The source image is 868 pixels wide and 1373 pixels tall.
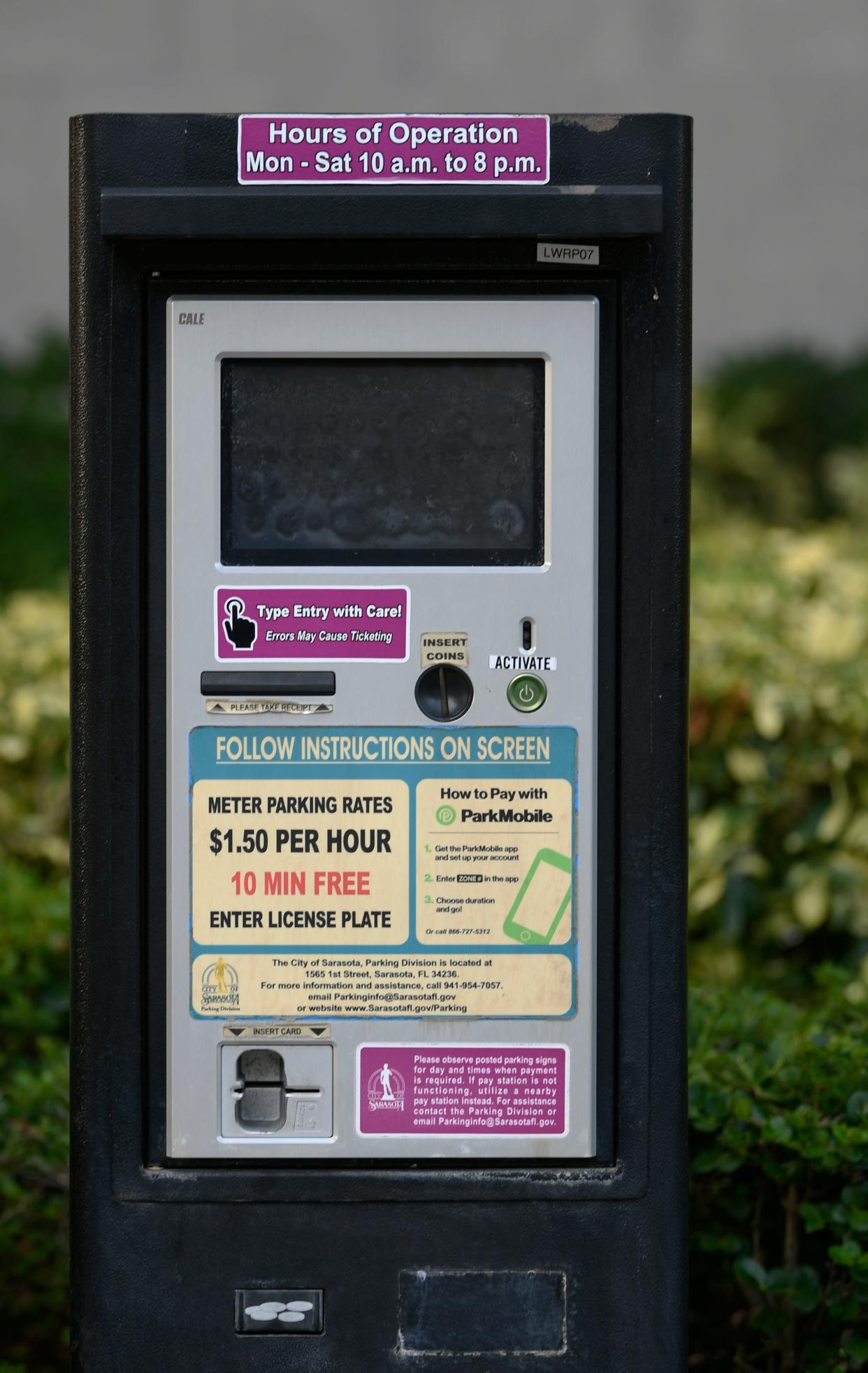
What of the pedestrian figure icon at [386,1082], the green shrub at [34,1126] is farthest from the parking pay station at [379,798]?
the green shrub at [34,1126]

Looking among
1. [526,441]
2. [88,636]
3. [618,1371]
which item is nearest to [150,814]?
[88,636]

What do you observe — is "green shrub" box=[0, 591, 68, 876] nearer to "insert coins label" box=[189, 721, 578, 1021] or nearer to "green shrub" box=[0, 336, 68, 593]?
"insert coins label" box=[189, 721, 578, 1021]

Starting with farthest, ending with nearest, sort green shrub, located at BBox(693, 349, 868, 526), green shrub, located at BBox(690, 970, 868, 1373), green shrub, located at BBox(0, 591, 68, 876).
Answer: green shrub, located at BBox(693, 349, 868, 526)
green shrub, located at BBox(0, 591, 68, 876)
green shrub, located at BBox(690, 970, 868, 1373)

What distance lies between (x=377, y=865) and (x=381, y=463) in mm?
514

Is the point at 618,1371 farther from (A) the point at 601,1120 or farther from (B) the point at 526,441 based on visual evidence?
(B) the point at 526,441

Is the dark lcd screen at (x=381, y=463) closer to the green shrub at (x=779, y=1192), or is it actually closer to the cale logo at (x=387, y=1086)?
the cale logo at (x=387, y=1086)

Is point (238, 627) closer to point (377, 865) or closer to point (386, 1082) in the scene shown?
point (377, 865)

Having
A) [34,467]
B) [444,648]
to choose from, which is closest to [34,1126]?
[444,648]

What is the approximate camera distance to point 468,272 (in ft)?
5.73

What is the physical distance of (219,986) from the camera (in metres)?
1.77

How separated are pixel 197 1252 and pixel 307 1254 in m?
0.14

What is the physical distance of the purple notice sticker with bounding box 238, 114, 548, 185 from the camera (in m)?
1.71

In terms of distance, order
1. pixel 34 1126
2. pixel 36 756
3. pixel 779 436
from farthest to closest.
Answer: pixel 779 436 < pixel 36 756 < pixel 34 1126

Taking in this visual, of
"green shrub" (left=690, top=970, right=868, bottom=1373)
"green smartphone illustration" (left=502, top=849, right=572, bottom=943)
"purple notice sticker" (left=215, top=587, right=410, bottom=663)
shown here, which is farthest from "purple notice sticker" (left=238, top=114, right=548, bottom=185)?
"green shrub" (left=690, top=970, right=868, bottom=1373)
